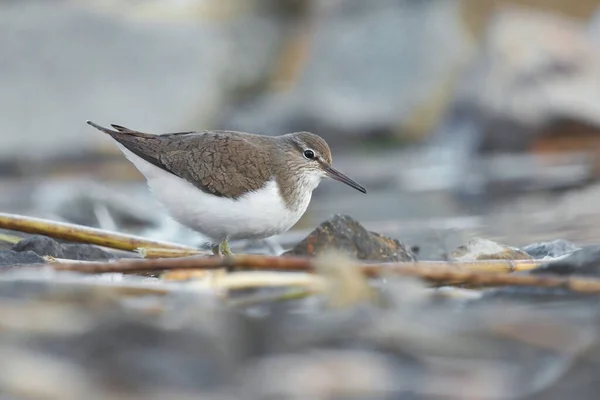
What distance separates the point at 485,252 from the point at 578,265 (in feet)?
4.08

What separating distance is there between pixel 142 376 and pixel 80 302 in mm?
568

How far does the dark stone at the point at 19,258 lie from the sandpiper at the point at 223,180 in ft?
3.69

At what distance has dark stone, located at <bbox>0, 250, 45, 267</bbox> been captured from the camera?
4356 millimetres

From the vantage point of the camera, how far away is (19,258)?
4426mm

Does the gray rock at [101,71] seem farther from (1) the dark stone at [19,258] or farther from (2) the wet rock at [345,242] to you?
(2) the wet rock at [345,242]

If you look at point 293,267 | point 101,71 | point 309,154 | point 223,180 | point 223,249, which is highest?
point 101,71

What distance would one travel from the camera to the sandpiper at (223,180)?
208 inches

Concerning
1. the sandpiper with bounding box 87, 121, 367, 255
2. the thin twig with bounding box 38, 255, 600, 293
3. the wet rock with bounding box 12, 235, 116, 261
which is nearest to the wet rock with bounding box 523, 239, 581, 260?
the sandpiper with bounding box 87, 121, 367, 255

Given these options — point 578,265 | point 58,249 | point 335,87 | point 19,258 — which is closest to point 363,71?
point 335,87

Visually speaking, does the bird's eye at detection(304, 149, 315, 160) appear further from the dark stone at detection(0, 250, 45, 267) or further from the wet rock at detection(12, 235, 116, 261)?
the dark stone at detection(0, 250, 45, 267)

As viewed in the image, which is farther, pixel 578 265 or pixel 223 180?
pixel 223 180

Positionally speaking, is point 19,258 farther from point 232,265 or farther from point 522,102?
point 522,102

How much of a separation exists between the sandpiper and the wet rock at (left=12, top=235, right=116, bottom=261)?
22.6 inches

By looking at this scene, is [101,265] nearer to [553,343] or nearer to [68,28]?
[553,343]
